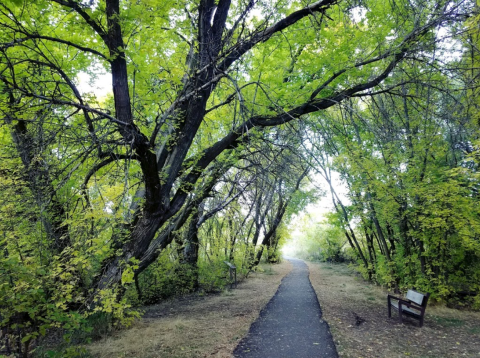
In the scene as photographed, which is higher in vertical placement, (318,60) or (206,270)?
(318,60)

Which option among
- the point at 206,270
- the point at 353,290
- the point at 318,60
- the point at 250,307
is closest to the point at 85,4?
the point at 318,60

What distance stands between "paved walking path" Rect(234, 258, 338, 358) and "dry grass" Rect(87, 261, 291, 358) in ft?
0.84

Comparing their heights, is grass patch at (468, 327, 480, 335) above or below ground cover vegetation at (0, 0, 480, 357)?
below

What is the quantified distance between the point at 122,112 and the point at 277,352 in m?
4.44

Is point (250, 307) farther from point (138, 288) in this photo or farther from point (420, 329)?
point (420, 329)

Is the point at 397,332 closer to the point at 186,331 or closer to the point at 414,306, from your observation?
the point at 414,306

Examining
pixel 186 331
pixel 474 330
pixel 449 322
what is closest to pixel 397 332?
pixel 474 330

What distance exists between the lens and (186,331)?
5.66m

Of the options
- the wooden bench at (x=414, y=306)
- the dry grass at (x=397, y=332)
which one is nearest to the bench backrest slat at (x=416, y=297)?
the wooden bench at (x=414, y=306)

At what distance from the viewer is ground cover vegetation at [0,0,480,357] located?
11.2ft

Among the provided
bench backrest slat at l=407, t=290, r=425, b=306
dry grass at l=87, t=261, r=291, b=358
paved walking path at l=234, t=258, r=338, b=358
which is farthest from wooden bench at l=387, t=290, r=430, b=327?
dry grass at l=87, t=261, r=291, b=358

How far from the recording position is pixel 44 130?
342 cm

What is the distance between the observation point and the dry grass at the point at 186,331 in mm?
4574

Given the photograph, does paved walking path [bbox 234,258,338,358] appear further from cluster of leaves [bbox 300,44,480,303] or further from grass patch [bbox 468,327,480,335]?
grass patch [bbox 468,327,480,335]
